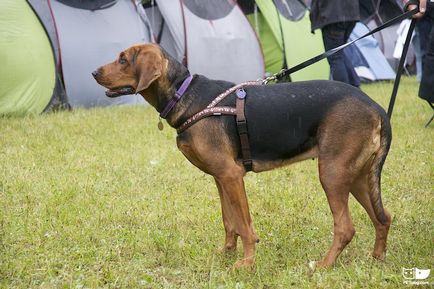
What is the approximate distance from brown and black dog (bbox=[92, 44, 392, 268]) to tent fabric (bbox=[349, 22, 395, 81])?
12.4 meters

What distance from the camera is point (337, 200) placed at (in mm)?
3867

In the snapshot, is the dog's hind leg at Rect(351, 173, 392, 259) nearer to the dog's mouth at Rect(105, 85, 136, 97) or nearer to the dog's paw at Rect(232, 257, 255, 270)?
the dog's paw at Rect(232, 257, 255, 270)

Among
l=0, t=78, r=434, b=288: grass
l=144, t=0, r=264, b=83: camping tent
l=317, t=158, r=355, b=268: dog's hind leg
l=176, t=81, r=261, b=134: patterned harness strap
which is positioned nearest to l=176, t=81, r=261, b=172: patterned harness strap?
l=176, t=81, r=261, b=134: patterned harness strap

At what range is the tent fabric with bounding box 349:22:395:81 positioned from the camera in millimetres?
16094

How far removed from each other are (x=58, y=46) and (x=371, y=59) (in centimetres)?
933

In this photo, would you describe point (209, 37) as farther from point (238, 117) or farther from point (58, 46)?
point (238, 117)

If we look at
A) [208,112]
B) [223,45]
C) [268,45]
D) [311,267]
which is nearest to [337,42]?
[208,112]

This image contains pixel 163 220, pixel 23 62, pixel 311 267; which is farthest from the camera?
pixel 23 62

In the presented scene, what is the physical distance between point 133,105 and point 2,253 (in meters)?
7.46

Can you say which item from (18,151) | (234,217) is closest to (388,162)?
(234,217)

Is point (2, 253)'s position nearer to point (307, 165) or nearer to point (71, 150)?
point (71, 150)

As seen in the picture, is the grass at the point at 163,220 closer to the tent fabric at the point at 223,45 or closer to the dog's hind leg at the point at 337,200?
the dog's hind leg at the point at 337,200

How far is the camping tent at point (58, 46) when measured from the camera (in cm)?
981

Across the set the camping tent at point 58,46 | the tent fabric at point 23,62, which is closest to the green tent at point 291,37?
the camping tent at point 58,46
